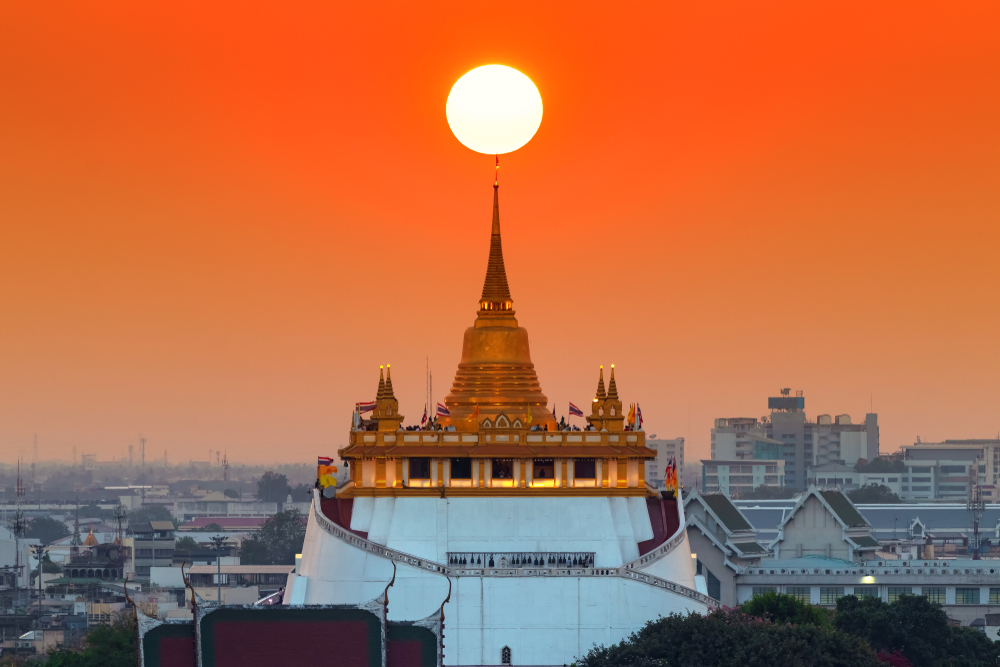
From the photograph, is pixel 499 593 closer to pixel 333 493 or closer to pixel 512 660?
pixel 512 660

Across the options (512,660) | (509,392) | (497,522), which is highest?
(509,392)

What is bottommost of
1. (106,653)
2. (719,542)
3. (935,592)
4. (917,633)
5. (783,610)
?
(106,653)

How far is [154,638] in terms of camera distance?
→ 9081 centimetres

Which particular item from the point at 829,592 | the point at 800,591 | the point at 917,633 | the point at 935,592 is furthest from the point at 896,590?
the point at 917,633

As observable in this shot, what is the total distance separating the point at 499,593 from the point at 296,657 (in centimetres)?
1709

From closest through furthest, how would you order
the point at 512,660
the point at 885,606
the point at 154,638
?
the point at 154,638, the point at 512,660, the point at 885,606

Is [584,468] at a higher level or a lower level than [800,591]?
higher

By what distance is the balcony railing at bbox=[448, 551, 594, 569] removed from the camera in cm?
10825

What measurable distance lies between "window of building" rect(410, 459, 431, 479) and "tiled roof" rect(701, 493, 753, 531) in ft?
154

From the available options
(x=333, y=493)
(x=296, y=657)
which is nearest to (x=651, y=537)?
(x=333, y=493)

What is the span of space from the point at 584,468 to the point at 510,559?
6616 millimetres

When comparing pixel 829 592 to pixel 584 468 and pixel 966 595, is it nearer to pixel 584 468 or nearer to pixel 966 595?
pixel 966 595

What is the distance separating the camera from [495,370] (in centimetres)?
11619

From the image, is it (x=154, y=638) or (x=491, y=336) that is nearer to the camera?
(x=154, y=638)
